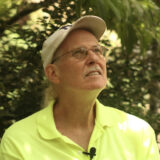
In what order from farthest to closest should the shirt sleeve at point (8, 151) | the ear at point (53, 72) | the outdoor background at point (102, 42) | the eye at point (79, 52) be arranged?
the outdoor background at point (102, 42) → the ear at point (53, 72) → the eye at point (79, 52) → the shirt sleeve at point (8, 151)

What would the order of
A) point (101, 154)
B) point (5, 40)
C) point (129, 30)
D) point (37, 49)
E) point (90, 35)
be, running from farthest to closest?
point (5, 40)
point (37, 49)
point (129, 30)
point (90, 35)
point (101, 154)

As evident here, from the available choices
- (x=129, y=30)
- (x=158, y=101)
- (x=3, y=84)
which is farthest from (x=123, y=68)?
(x=3, y=84)

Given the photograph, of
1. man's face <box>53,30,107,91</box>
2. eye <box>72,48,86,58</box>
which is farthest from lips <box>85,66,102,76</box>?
eye <box>72,48,86,58</box>

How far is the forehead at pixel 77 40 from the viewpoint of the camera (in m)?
2.32

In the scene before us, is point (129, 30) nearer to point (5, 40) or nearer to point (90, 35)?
point (90, 35)

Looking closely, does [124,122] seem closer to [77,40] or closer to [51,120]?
[51,120]

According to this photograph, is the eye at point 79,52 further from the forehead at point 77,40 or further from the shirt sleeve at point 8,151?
the shirt sleeve at point 8,151

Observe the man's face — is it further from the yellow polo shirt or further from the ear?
the yellow polo shirt

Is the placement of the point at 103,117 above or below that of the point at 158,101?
above

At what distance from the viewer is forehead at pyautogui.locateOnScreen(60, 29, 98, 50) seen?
7.62 feet

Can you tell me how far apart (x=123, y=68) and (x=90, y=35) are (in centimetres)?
136

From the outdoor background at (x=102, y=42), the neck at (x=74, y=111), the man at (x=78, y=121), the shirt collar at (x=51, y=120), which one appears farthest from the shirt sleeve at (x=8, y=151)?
the outdoor background at (x=102, y=42)

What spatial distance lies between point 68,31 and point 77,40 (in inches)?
3.6

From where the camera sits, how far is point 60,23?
299 cm
